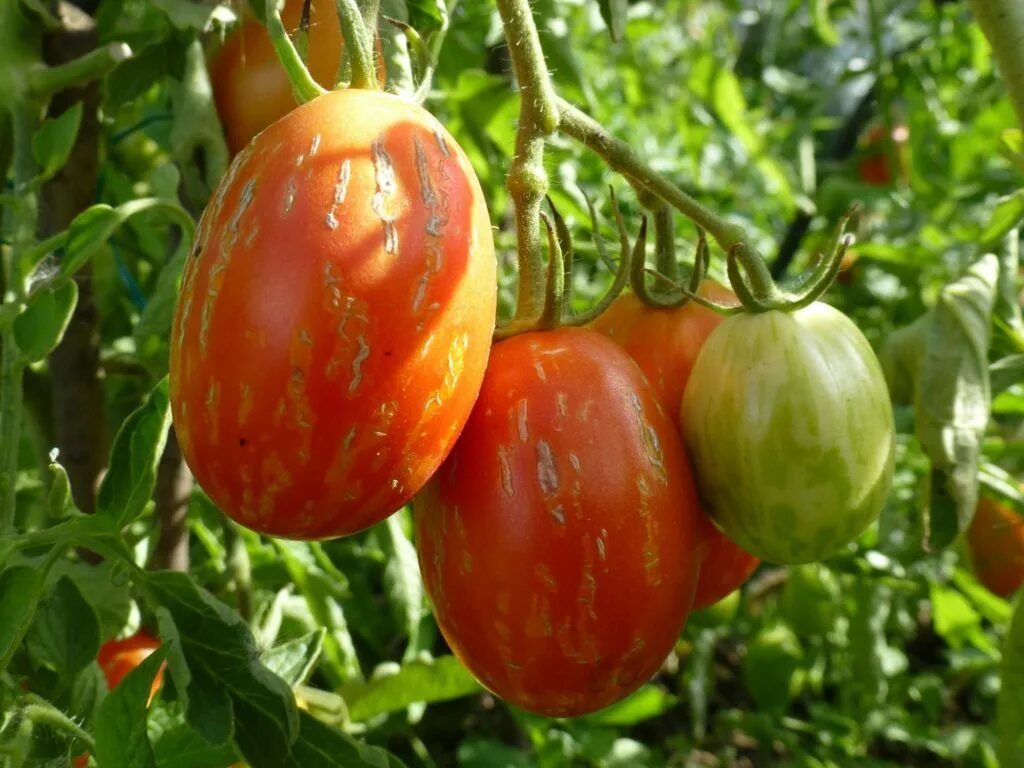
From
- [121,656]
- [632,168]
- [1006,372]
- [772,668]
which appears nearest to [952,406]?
[1006,372]

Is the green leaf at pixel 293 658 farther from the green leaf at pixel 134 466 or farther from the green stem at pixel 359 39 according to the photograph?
the green stem at pixel 359 39

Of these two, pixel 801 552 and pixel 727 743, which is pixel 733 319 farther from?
pixel 727 743

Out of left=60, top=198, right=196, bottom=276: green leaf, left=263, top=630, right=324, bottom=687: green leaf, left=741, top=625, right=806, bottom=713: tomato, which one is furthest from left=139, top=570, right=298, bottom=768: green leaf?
left=741, top=625, right=806, bottom=713: tomato

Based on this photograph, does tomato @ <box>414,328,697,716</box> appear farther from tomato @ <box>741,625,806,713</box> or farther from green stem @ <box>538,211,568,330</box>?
tomato @ <box>741,625,806,713</box>

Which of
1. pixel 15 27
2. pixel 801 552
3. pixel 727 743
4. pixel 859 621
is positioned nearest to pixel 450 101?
pixel 15 27

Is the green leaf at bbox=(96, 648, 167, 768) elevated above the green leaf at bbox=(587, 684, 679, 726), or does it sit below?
above
